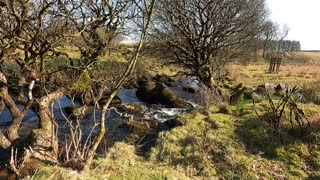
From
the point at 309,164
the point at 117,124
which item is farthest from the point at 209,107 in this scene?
the point at 309,164

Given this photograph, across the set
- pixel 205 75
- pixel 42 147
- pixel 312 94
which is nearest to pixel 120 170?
pixel 42 147

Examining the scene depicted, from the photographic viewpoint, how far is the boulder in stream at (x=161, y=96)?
1748 centimetres

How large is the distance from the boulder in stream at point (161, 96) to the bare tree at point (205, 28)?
7.96 feet

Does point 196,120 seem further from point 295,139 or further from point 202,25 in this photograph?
point 202,25

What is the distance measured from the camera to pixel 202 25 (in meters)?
18.7

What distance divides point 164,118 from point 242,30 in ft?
29.3

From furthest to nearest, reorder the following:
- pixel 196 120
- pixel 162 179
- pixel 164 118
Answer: pixel 164 118 → pixel 196 120 → pixel 162 179

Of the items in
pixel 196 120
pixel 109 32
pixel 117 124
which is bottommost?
pixel 117 124

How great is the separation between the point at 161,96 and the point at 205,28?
541 cm

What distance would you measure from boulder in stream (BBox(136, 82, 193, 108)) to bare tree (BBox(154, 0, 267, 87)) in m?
2.43

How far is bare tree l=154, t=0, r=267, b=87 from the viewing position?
1834 centimetres

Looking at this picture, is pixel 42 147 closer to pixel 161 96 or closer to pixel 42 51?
pixel 42 51

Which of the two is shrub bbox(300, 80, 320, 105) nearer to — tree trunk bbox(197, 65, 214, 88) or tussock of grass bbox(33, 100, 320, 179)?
tussock of grass bbox(33, 100, 320, 179)

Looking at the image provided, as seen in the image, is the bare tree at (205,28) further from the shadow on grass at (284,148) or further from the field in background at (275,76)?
the shadow on grass at (284,148)
